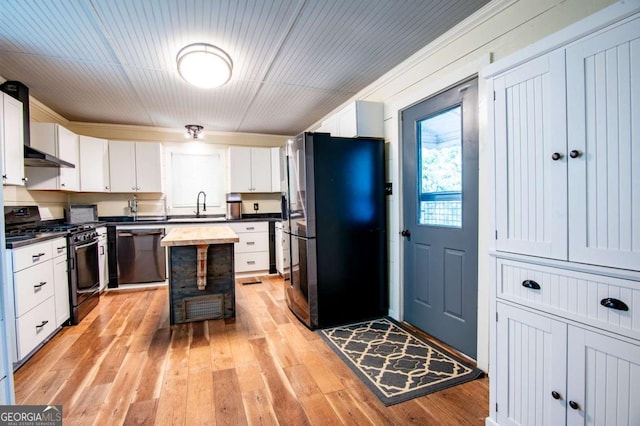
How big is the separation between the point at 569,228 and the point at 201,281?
2869mm

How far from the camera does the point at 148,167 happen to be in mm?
4648

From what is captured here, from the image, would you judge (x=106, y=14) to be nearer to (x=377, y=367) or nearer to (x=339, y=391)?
(x=339, y=391)

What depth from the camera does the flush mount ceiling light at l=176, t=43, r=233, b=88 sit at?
96.3 inches

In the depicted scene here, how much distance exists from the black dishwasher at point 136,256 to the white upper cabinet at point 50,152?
90cm

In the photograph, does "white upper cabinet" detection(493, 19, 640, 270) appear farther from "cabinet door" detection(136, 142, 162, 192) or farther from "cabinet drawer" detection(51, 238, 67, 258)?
"cabinet door" detection(136, 142, 162, 192)

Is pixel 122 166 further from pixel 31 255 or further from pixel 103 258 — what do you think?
pixel 31 255

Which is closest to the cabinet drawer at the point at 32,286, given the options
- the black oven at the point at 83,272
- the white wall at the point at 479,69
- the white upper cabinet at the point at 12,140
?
the black oven at the point at 83,272

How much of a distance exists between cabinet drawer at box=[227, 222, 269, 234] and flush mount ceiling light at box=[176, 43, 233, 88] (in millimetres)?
2519

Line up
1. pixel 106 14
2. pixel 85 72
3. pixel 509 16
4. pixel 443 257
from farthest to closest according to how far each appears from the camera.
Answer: pixel 85 72, pixel 443 257, pixel 106 14, pixel 509 16

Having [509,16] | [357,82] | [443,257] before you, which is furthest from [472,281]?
[357,82]

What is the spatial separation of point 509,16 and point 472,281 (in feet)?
5.79

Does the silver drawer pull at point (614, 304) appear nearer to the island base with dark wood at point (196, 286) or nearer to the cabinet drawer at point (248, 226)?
the island base with dark wood at point (196, 286)

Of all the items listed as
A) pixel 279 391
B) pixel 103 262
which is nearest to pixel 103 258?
pixel 103 262

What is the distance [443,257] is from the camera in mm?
2455
